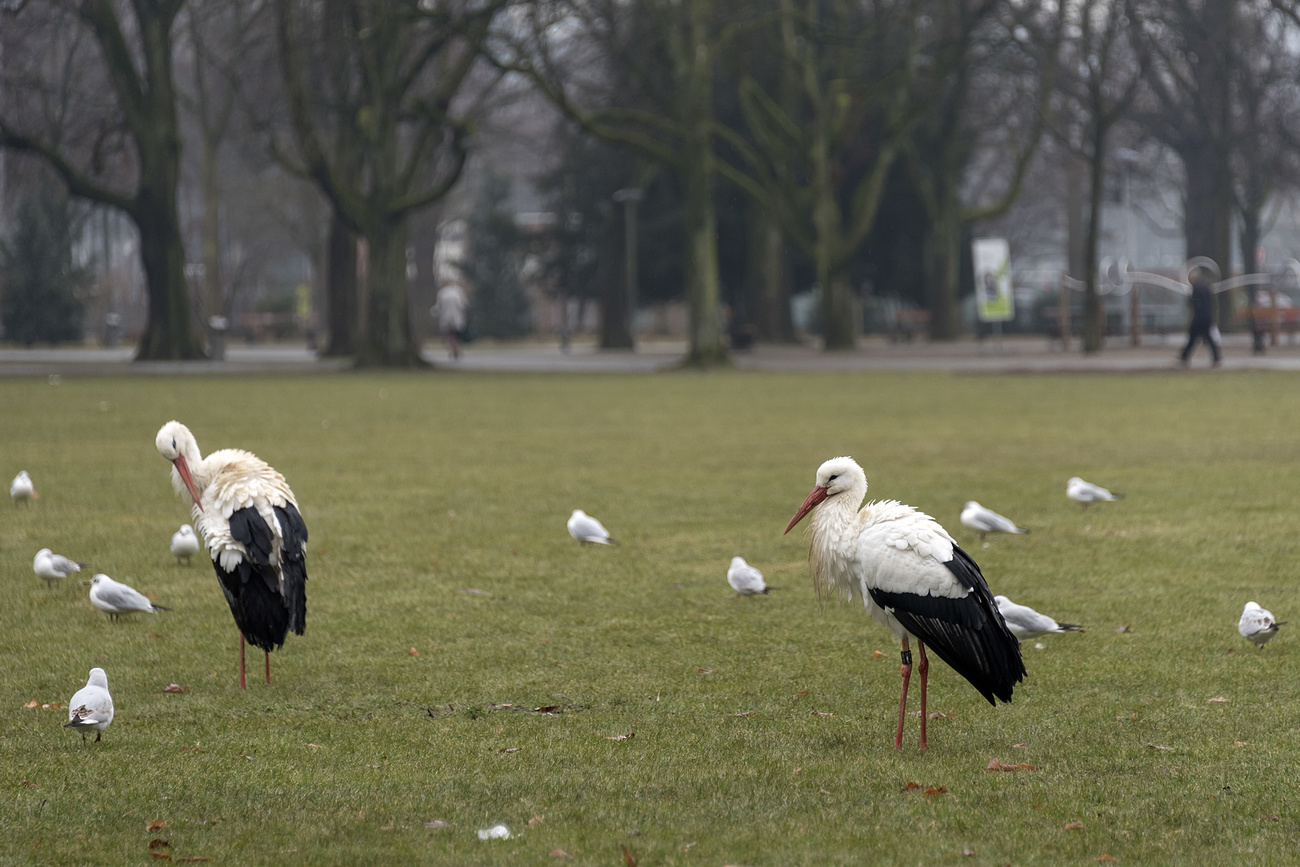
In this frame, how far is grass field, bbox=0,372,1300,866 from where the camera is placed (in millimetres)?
4484

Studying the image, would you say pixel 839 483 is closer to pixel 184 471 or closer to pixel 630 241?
pixel 184 471

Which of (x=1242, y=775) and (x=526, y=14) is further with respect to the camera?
(x=526, y=14)

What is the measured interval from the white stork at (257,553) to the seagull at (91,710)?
2.34 ft

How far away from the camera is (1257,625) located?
6.53 metres

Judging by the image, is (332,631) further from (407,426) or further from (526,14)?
(526,14)

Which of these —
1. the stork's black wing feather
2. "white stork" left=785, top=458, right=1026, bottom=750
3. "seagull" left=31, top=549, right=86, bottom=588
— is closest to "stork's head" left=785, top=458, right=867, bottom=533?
"white stork" left=785, top=458, right=1026, bottom=750

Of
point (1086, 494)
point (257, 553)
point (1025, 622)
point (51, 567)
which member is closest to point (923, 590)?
point (1025, 622)

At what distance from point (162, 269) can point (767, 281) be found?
16887 millimetres

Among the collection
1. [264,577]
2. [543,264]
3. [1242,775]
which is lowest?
[1242,775]

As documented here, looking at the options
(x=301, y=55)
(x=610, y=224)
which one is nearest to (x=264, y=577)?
(x=301, y=55)

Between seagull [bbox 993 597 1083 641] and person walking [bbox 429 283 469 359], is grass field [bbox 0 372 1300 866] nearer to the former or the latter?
seagull [bbox 993 597 1083 641]

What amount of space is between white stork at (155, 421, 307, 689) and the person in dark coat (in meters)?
26.5

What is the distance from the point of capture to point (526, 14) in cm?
3180

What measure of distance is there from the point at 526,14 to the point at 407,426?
1537 centimetres
